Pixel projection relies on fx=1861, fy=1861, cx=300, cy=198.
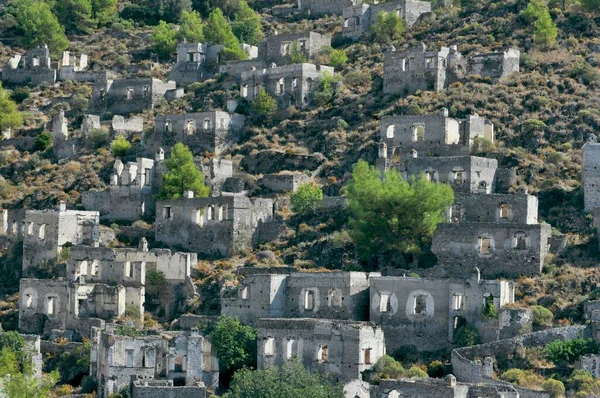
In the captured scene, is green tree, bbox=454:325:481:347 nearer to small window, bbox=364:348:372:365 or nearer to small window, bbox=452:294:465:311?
small window, bbox=452:294:465:311

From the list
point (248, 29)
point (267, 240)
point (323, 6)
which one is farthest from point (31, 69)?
point (267, 240)

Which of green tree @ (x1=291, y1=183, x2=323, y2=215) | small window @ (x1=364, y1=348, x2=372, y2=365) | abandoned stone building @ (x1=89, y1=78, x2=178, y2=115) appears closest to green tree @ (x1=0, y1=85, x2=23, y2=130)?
abandoned stone building @ (x1=89, y1=78, x2=178, y2=115)

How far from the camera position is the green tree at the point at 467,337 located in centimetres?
7656

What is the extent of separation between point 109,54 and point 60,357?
4548cm

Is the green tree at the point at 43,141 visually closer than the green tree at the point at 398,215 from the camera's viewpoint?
No

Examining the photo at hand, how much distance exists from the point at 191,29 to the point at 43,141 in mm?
18996

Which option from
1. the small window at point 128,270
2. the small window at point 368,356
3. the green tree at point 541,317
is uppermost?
the small window at point 128,270

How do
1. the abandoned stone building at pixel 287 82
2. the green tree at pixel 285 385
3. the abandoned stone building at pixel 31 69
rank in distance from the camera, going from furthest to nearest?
the abandoned stone building at pixel 31 69
the abandoned stone building at pixel 287 82
the green tree at pixel 285 385

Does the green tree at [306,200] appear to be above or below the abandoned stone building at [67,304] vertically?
above

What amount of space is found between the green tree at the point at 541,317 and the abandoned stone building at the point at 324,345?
637cm

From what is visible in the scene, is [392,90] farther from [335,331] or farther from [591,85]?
[335,331]

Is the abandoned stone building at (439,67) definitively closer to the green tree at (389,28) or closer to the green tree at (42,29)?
the green tree at (389,28)

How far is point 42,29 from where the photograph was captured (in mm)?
127562

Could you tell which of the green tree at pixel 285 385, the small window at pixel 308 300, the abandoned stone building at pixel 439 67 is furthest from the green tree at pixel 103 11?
the green tree at pixel 285 385
